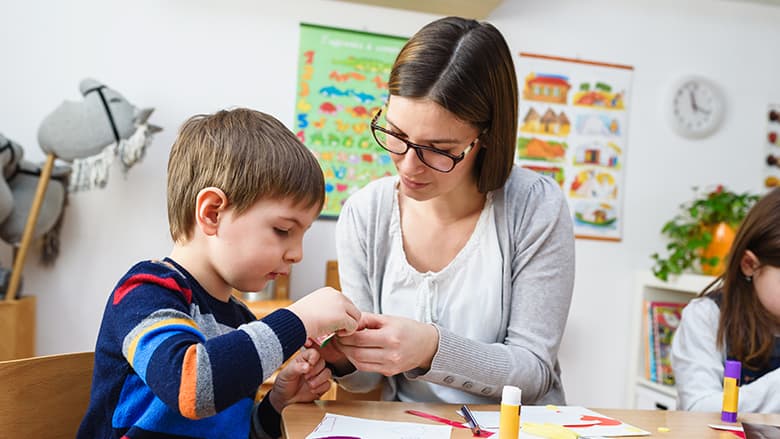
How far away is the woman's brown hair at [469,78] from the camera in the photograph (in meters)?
1.23

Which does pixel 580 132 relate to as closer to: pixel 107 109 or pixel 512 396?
pixel 107 109

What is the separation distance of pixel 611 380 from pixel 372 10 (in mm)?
1928

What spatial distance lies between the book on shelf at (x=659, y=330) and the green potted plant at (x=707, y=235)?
168 mm

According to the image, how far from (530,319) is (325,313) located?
1.48 feet

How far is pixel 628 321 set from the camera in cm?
329

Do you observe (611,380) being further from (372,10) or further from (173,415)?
(173,415)

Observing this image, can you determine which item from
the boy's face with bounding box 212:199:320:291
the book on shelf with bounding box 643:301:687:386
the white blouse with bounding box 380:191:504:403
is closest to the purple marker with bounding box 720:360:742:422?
the white blouse with bounding box 380:191:504:403

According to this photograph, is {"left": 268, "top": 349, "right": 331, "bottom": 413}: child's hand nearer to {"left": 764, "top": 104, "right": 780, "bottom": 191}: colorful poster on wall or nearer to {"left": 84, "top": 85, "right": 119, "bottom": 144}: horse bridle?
{"left": 84, "top": 85, "right": 119, "bottom": 144}: horse bridle

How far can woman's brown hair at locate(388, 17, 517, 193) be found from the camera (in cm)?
123

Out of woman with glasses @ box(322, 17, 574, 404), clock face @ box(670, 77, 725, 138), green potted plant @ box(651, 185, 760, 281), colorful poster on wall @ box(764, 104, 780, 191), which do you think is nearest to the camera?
woman with glasses @ box(322, 17, 574, 404)

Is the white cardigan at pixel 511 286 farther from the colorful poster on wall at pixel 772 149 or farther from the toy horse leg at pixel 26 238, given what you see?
the colorful poster on wall at pixel 772 149

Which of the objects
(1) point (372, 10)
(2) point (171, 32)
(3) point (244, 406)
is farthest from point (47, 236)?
(3) point (244, 406)

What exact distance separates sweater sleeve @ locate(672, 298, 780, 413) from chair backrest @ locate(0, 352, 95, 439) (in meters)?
1.14

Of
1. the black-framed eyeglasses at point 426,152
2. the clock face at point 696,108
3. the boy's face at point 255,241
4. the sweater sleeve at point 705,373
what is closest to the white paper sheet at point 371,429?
the boy's face at point 255,241
